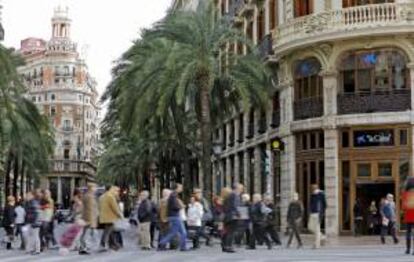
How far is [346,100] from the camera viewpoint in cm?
3569

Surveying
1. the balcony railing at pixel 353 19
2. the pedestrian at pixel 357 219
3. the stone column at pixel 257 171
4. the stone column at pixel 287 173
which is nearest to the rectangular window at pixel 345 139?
the pedestrian at pixel 357 219

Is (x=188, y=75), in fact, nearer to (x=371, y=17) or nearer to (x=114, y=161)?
(x=371, y=17)

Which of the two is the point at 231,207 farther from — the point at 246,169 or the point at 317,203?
the point at 246,169

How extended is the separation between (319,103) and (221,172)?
794 inches

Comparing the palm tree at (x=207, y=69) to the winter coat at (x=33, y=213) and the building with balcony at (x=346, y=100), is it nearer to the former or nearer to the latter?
the building with balcony at (x=346, y=100)

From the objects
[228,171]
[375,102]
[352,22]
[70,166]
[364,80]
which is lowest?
A: [228,171]

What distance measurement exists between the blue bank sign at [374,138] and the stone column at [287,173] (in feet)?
11.4

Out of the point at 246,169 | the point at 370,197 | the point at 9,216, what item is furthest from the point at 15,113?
the point at 370,197

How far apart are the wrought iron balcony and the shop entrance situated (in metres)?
5.82

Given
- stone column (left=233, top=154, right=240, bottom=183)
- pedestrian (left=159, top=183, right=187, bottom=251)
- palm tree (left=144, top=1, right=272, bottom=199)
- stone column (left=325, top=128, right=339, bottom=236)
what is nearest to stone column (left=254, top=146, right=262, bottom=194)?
stone column (left=233, top=154, right=240, bottom=183)

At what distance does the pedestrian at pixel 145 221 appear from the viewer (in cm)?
2517

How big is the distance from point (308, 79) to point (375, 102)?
135 inches

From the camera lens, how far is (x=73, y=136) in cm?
16100

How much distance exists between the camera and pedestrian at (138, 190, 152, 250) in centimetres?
2517
